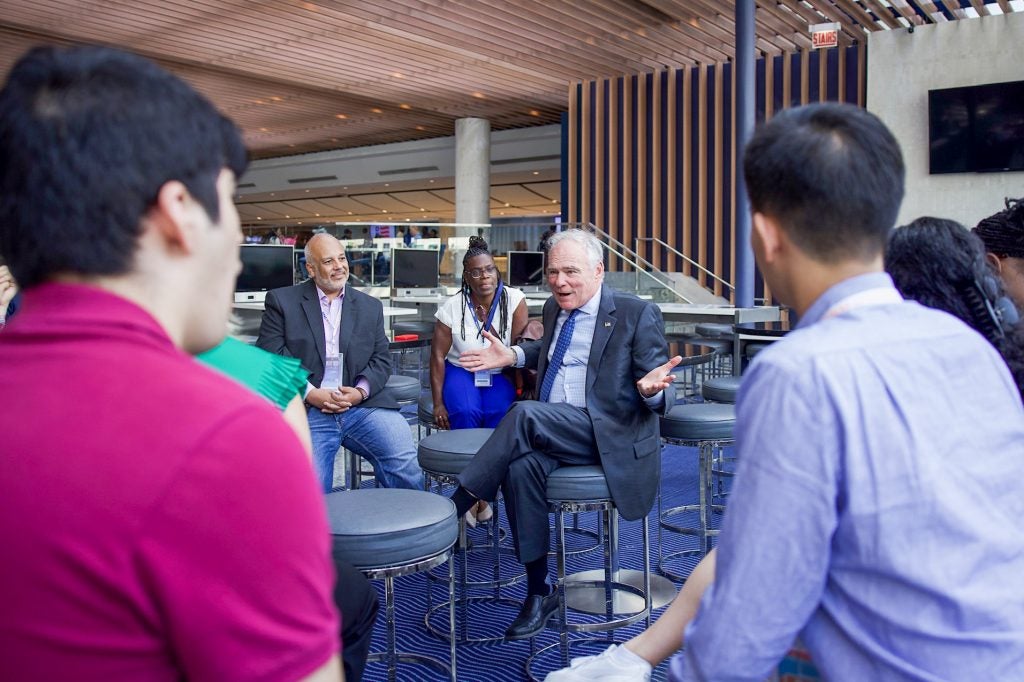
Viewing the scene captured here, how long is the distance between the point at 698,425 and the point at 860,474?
2609 millimetres

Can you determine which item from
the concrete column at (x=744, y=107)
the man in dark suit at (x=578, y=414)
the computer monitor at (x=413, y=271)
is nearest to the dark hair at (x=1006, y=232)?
the man in dark suit at (x=578, y=414)

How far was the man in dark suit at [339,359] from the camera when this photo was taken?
11.7ft

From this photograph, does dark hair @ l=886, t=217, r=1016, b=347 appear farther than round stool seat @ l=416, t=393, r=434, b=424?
No

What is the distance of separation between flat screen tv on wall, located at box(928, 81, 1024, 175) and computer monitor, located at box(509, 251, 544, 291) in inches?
191

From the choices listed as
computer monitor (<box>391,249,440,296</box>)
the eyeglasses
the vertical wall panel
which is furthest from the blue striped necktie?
the vertical wall panel

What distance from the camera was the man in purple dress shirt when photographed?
3.22 ft

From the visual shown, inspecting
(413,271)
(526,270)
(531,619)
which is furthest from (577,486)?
(526,270)

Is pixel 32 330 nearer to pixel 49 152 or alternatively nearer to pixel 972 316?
pixel 49 152

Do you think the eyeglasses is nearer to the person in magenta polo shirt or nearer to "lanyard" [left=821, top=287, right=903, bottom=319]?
"lanyard" [left=821, top=287, right=903, bottom=319]

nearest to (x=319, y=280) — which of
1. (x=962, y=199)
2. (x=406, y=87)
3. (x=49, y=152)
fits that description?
(x=49, y=152)

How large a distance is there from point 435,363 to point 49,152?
11.0 feet

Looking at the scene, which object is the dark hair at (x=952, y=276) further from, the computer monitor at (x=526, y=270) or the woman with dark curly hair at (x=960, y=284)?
the computer monitor at (x=526, y=270)

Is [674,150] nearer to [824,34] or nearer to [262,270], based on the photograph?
[824,34]

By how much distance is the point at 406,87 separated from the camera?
13016mm
